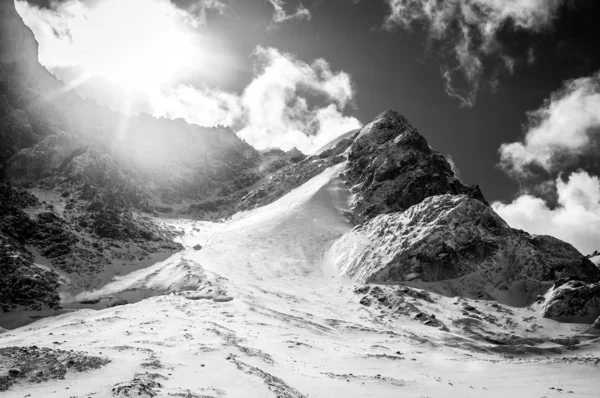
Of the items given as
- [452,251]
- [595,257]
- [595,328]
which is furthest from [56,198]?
[595,257]

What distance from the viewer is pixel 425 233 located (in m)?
91.1

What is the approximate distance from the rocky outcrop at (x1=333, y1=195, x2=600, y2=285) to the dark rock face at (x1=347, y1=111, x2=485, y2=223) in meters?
32.7

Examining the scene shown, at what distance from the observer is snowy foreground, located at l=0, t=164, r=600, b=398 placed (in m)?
24.2

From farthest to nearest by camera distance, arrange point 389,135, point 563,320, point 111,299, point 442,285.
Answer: point 389,135 → point 442,285 → point 111,299 → point 563,320

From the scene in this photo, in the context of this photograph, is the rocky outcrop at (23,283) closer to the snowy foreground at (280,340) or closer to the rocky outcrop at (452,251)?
the snowy foreground at (280,340)

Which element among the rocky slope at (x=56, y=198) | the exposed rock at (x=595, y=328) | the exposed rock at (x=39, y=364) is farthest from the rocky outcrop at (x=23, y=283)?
the exposed rock at (x=595, y=328)

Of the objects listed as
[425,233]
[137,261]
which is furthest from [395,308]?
[137,261]

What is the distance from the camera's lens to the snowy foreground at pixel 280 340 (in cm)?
2422

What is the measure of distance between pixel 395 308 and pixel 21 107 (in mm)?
137914

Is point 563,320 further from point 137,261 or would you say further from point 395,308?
point 137,261

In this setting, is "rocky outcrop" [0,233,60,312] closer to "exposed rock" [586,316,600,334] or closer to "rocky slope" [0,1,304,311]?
"rocky slope" [0,1,304,311]

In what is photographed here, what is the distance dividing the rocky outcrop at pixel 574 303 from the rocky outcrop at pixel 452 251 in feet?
27.7

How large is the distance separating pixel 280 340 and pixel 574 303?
56.5 meters

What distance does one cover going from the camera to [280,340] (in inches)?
1742
